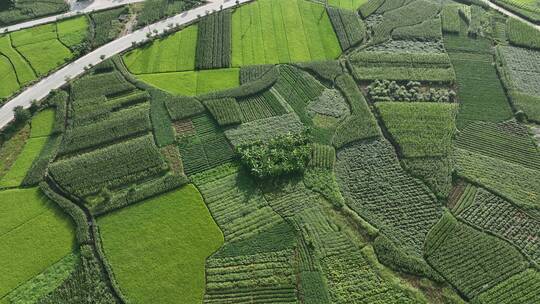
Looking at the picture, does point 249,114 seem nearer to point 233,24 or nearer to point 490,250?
point 233,24

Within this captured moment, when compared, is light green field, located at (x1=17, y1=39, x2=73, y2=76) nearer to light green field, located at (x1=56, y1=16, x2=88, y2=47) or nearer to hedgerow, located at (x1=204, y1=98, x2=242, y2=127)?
light green field, located at (x1=56, y1=16, x2=88, y2=47)

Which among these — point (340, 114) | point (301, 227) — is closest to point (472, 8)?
point (340, 114)

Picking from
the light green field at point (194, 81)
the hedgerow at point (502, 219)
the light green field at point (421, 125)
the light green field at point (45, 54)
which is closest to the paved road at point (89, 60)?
the light green field at point (45, 54)

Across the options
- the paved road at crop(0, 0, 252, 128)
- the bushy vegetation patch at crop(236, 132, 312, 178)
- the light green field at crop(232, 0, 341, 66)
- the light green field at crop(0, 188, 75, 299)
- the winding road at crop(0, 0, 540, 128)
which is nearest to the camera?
the light green field at crop(0, 188, 75, 299)

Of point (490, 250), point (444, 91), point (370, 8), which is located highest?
point (370, 8)

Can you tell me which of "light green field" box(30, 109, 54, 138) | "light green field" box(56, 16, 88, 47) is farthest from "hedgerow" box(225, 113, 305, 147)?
"light green field" box(56, 16, 88, 47)

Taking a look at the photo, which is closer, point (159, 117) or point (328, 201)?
point (328, 201)
